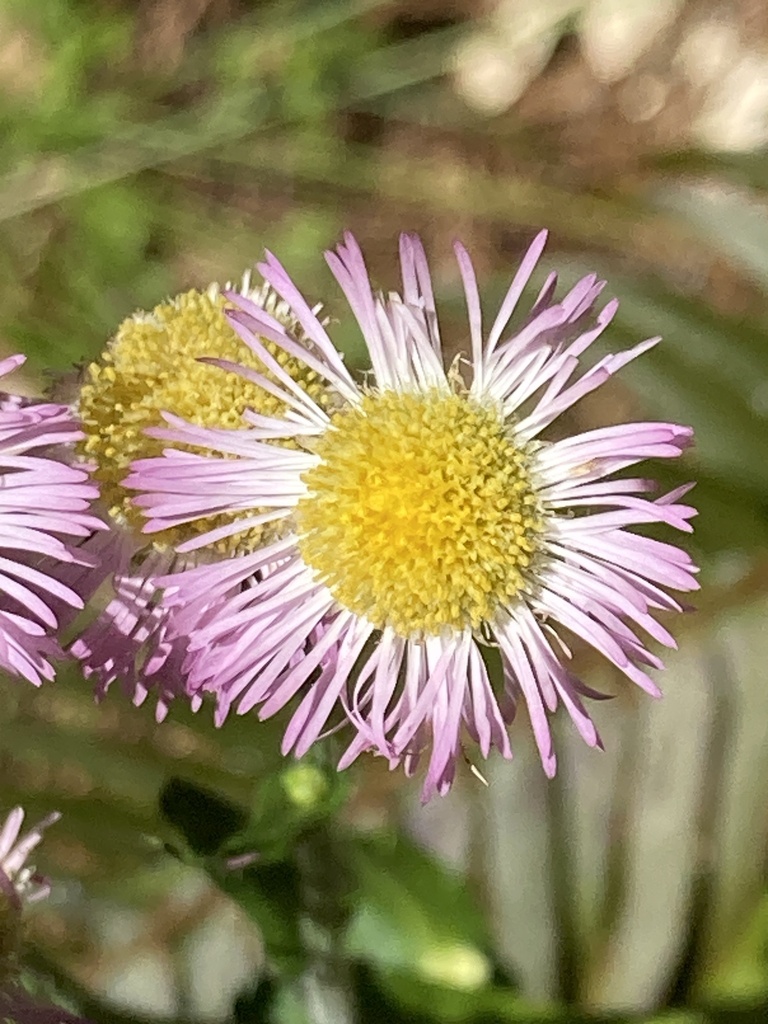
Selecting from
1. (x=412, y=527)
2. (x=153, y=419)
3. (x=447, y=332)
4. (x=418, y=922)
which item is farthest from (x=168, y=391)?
(x=447, y=332)

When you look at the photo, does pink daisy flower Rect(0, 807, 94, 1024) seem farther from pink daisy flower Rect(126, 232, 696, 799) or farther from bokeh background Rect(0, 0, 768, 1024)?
pink daisy flower Rect(126, 232, 696, 799)

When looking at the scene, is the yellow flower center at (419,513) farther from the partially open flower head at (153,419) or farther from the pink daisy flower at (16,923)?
the pink daisy flower at (16,923)

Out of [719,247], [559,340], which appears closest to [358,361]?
[559,340]

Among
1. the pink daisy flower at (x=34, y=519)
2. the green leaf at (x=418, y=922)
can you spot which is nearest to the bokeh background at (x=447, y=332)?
the green leaf at (x=418, y=922)

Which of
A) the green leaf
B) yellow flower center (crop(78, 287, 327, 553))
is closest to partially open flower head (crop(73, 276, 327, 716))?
yellow flower center (crop(78, 287, 327, 553))

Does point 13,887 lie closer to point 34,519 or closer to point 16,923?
point 16,923

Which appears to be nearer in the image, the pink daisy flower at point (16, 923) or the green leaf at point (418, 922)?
the pink daisy flower at point (16, 923)
